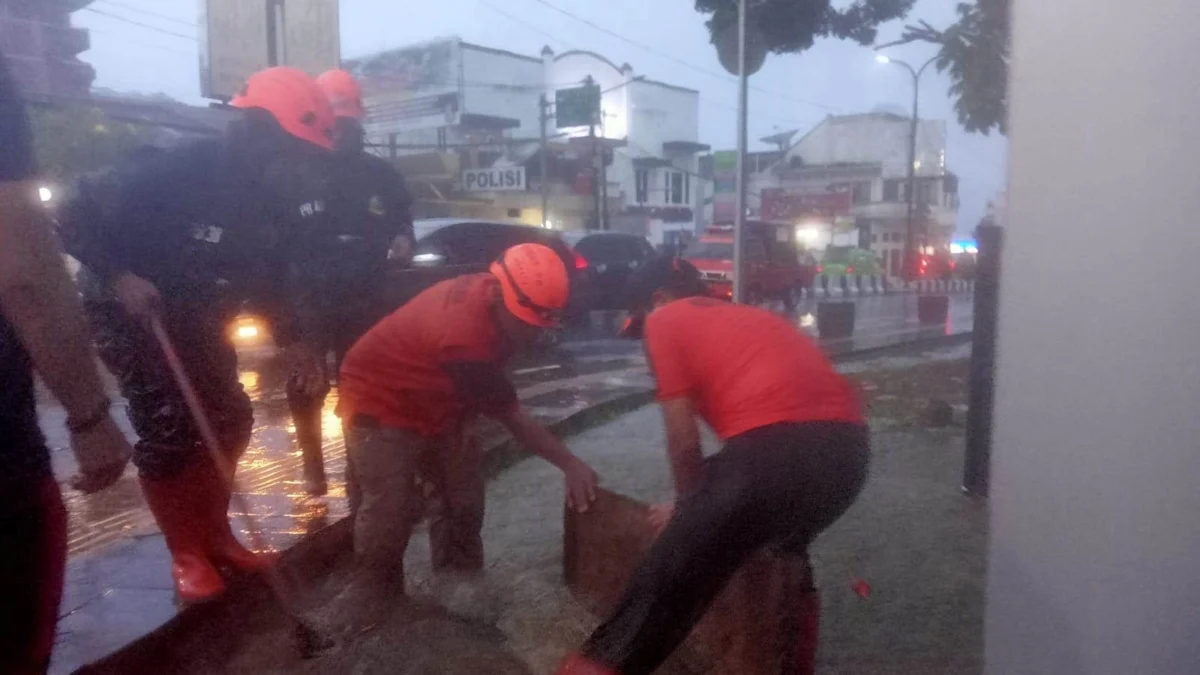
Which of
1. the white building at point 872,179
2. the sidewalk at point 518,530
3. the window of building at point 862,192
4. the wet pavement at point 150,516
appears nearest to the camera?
the wet pavement at point 150,516

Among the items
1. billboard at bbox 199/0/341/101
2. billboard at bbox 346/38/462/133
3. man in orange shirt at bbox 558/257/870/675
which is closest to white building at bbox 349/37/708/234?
billboard at bbox 346/38/462/133

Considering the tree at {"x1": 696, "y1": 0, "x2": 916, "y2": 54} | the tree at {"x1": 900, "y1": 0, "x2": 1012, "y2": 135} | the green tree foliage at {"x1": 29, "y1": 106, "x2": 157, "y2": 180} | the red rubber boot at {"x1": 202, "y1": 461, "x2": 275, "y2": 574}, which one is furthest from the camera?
the green tree foliage at {"x1": 29, "y1": 106, "x2": 157, "y2": 180}

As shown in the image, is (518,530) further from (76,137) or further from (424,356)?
(76,137)

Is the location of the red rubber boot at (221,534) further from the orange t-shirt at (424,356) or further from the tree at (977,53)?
the tree at (977,53)

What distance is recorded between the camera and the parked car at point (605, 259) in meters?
14.7

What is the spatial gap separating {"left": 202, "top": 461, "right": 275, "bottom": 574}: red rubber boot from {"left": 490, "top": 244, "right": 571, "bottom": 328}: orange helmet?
1.27 meters

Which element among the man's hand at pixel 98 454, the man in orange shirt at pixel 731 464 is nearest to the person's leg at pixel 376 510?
the man in orange shirt at pixel 731 464

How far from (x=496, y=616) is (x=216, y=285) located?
1.54 m

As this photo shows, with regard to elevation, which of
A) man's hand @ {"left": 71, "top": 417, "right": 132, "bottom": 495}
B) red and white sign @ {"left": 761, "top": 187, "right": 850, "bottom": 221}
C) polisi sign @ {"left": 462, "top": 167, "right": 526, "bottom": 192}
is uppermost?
polisi sign @ {"left": 462, "top": 167, "right": 526, "bottom": 192}

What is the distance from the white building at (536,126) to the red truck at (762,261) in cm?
1229

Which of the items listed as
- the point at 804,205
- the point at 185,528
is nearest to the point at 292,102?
the point at 185,528

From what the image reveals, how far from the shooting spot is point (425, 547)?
4.30m

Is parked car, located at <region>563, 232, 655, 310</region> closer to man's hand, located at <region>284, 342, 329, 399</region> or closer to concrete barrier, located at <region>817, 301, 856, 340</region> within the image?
concrete barrier, located at <region>817, 301, 856, 340</region>

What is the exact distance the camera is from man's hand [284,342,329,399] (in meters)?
4.03
